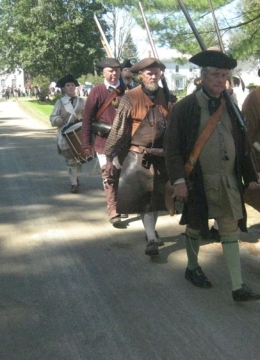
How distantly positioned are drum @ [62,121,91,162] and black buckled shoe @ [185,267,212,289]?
420 cm

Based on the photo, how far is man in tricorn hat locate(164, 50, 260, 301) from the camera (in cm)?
475

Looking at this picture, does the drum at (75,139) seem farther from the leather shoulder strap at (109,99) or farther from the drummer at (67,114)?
the leather shoulder strap at (109,99)

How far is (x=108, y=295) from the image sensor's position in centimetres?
513

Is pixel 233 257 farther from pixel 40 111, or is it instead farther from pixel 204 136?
pixel 40 111

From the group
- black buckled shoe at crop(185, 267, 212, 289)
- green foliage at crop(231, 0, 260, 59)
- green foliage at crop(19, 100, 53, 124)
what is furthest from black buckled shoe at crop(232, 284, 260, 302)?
green foliage at crop(19, 100, 53, 124)

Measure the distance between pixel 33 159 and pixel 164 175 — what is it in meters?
7.83

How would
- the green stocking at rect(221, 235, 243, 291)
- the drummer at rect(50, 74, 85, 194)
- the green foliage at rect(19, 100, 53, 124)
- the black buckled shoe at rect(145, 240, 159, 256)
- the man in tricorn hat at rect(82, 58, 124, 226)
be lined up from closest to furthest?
the green stocking at rect(221, 235, 243, 291)
the black buckled shoe at rect(145, 240, 159, 256)
the man in tricorn hat at rect(82, 58, 124, 226)
the drummer at rect(50, 74, 85, 194)
the green foliage at rect(19, 100, 53, 124)

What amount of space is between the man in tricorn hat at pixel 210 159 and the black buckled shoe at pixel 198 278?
17.0 inches

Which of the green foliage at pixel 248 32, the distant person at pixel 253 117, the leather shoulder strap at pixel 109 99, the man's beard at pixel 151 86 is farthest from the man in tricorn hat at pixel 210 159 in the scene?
the green foliage at pixel 248 32

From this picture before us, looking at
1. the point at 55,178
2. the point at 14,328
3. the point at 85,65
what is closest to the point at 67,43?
the point at 85,65

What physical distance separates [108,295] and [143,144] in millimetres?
1641

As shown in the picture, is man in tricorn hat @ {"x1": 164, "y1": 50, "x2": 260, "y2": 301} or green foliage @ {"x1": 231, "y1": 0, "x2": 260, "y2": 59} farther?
green foliage @ {"x1": 231, "y1": 0, "x2": 260, "y2": 59}

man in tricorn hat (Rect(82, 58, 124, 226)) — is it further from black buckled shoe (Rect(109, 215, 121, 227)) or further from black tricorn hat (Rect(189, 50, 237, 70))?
black tricorn hat (Rect(189, 50, 237, 70))

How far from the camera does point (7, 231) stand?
730 centimetres
